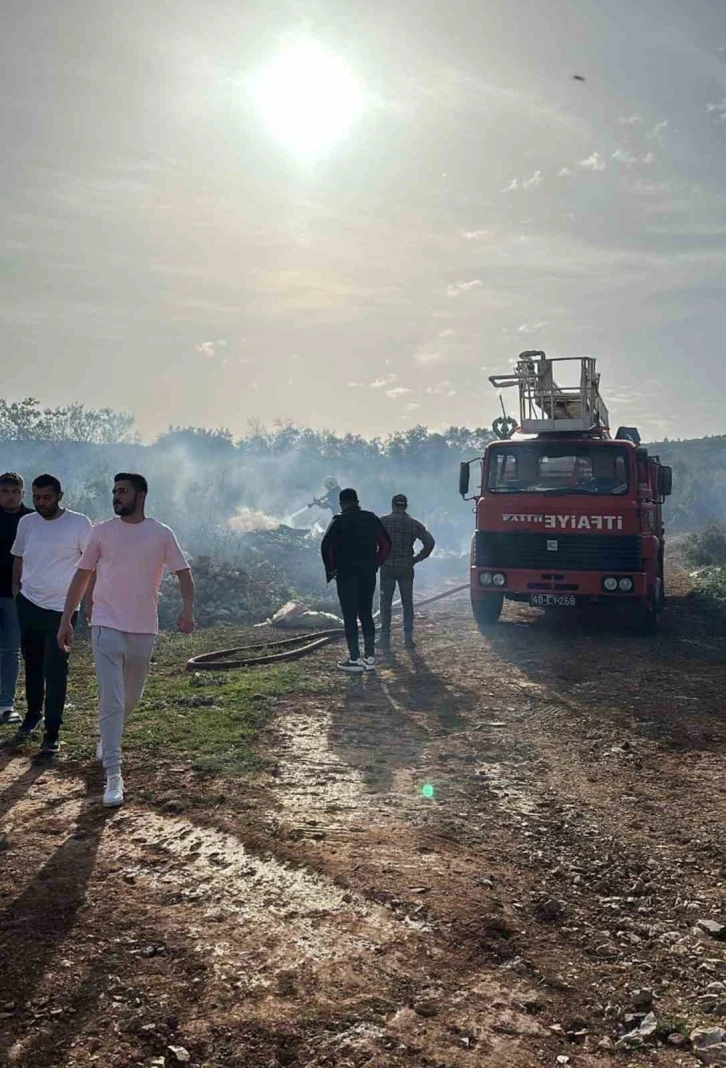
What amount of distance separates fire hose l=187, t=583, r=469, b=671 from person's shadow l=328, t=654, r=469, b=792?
1389 mm

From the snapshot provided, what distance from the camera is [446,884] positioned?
3719 mm

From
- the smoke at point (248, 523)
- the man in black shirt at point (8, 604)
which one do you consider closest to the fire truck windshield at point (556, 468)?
the man in black shirt at point (8, 604)

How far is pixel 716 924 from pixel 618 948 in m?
0.47

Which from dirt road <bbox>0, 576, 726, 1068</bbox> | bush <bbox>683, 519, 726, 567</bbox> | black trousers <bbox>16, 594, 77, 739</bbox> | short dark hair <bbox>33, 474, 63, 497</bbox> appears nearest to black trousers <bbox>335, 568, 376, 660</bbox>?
dirt road <bbox>0, 576, 726, 1068</bbox>

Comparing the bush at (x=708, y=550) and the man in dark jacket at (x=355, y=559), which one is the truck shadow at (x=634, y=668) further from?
the bush at (x=708, y=550)

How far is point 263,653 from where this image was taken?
A: 33.3ft

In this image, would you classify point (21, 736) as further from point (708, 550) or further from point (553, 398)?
point (708, 550)

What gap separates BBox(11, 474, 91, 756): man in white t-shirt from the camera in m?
5.68

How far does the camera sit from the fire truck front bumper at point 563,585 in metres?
10.3

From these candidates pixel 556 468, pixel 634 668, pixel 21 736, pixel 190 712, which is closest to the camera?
pixel 21 736

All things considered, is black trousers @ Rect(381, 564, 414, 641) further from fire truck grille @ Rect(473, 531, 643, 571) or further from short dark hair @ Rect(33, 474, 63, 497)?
short dark hair @ Rect(33, 474, 63, 497)

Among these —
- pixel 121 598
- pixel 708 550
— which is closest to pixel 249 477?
pixel 708 550

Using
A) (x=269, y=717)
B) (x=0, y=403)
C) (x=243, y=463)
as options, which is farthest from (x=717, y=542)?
(x=0, y=403)

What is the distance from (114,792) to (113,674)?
2.18 ft
